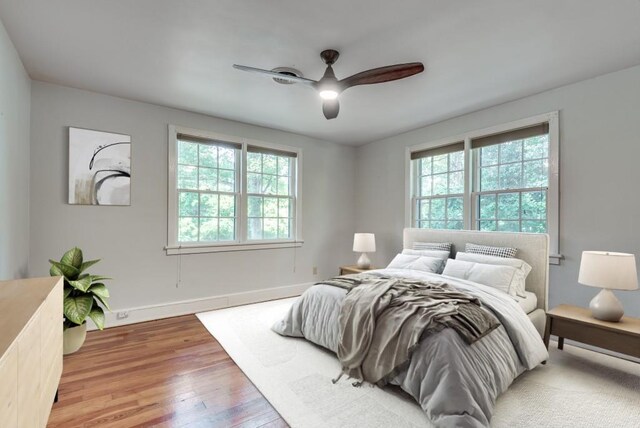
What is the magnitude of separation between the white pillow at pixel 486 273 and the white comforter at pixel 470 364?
0.49 ft

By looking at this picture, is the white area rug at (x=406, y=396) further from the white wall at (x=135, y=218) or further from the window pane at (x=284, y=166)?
the window pane at (x=284, y=166)

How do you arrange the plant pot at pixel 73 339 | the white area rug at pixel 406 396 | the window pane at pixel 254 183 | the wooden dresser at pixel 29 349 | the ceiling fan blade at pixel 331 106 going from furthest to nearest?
the window pane at pixel 254 183 → the plant pot at pixel 73 339 → the ceiling fan blade at pixel 331 106 → the white area rug at pixel 406 396 → the wooden dresser at pixel 29 349

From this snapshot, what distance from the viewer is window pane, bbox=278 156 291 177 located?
189 inches

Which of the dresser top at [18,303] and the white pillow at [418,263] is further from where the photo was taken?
the white pillow at [418,263]

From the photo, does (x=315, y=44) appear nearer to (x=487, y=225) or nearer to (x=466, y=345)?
(x=466, y=345)

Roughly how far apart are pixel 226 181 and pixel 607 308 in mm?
Result: 4190

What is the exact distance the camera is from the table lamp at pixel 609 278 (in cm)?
234

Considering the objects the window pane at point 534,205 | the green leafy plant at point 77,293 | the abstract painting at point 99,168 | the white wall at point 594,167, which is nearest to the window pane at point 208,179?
the abstract painting at point 99,168

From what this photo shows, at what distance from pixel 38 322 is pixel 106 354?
1.70 m

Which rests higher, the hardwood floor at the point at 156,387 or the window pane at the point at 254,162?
the window pane at the point at 254,162

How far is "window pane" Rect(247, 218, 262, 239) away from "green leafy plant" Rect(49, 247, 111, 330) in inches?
78.0

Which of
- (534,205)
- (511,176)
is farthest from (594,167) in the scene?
(511,176)

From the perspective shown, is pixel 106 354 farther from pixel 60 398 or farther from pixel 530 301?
pixel 530 301

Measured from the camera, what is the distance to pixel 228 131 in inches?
167
